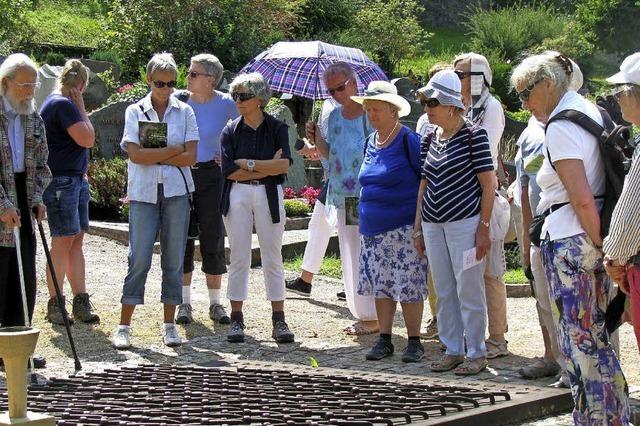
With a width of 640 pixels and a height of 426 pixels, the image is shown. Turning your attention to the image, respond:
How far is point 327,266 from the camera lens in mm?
12406

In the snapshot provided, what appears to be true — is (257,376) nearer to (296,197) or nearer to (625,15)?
(296,197)

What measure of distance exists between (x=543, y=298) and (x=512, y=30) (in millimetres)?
29131

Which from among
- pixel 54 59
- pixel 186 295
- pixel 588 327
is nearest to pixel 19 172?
pixel 186 295

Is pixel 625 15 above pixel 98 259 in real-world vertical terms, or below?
above

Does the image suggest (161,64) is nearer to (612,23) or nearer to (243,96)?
(243,96)

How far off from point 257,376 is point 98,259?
5.57m

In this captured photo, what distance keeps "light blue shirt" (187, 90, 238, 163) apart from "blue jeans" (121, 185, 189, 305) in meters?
0.84

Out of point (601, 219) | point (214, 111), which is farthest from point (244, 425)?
point (214, 111)

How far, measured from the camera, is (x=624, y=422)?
5730mm

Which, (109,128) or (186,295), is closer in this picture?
(186,295)

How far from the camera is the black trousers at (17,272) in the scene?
25.5ft

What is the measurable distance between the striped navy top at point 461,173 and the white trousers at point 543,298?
2.29 feet

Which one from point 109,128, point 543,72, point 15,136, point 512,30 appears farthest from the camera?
point 512,30

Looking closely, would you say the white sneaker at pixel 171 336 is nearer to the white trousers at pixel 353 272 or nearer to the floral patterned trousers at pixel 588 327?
the white trousers at pixel 353 272
